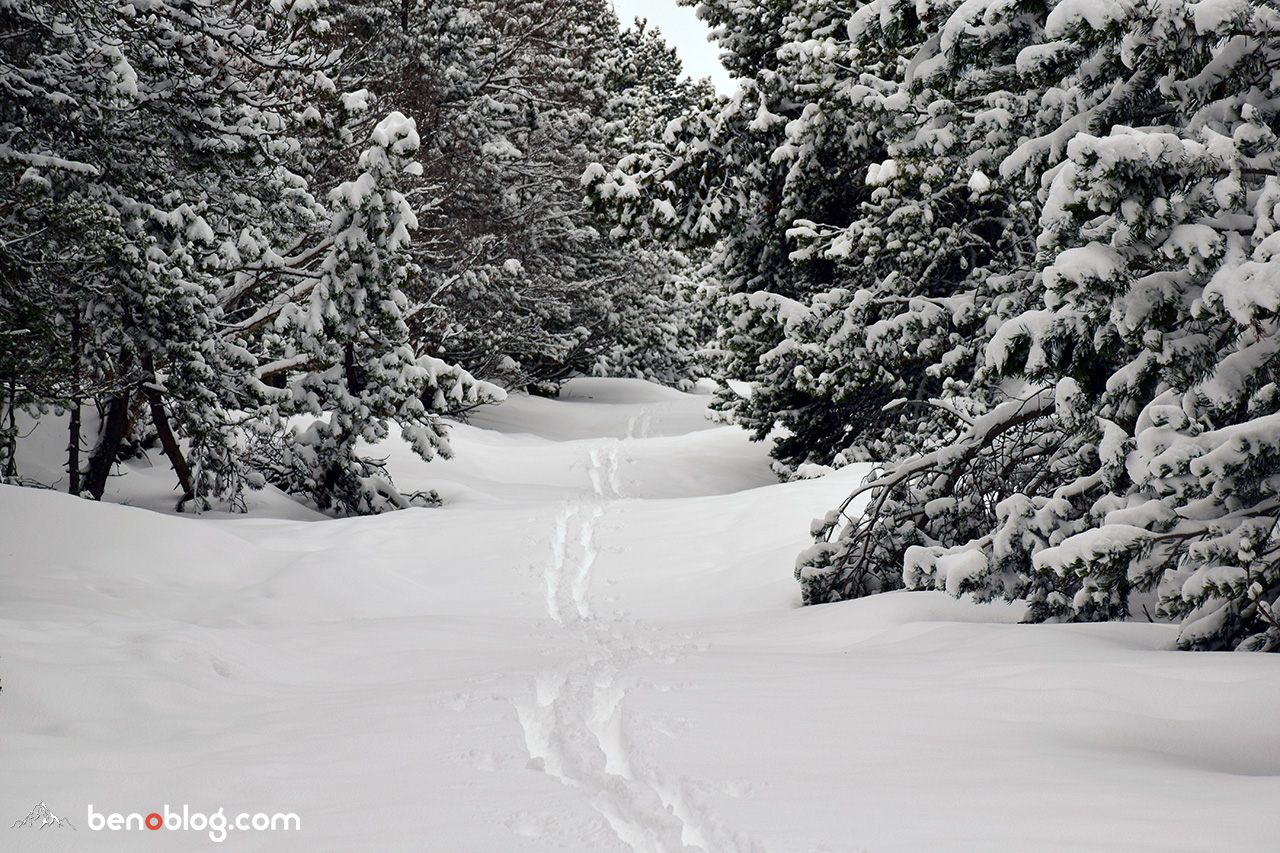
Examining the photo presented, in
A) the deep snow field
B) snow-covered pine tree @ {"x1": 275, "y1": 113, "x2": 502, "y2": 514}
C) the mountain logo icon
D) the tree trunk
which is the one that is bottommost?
the mountain logo icon

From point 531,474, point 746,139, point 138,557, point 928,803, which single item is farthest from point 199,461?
point 928,803

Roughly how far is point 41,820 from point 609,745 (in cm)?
205

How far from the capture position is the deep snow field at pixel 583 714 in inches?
122

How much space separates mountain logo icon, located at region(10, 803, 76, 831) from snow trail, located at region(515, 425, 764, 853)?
5.27 ft

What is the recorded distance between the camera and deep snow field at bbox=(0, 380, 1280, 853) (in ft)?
10.2

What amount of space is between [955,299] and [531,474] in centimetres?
1036

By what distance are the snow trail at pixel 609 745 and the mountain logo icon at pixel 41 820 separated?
63.3 inches

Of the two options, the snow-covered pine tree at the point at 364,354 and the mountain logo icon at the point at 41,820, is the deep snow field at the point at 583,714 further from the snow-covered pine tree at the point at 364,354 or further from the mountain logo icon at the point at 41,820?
the snow-covered pine tree at the point at 364,354

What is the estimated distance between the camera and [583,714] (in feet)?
15.1

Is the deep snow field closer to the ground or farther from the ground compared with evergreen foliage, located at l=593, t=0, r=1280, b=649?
closer to the ground

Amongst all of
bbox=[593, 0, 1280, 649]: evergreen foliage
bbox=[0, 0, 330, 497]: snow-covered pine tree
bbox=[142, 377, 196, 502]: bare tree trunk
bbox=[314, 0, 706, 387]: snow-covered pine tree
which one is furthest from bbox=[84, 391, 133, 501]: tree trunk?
bbox=[314, 0, 706, 387]: snow-covered pine tree

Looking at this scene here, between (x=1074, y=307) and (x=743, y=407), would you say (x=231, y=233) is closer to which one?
(x=743, y=407)

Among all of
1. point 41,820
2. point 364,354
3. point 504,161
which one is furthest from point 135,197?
point 504,161

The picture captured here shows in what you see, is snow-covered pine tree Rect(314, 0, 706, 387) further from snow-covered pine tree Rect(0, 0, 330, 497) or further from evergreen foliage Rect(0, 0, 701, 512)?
snow-covered pine tree Rect(0, 0, 330, 497)
